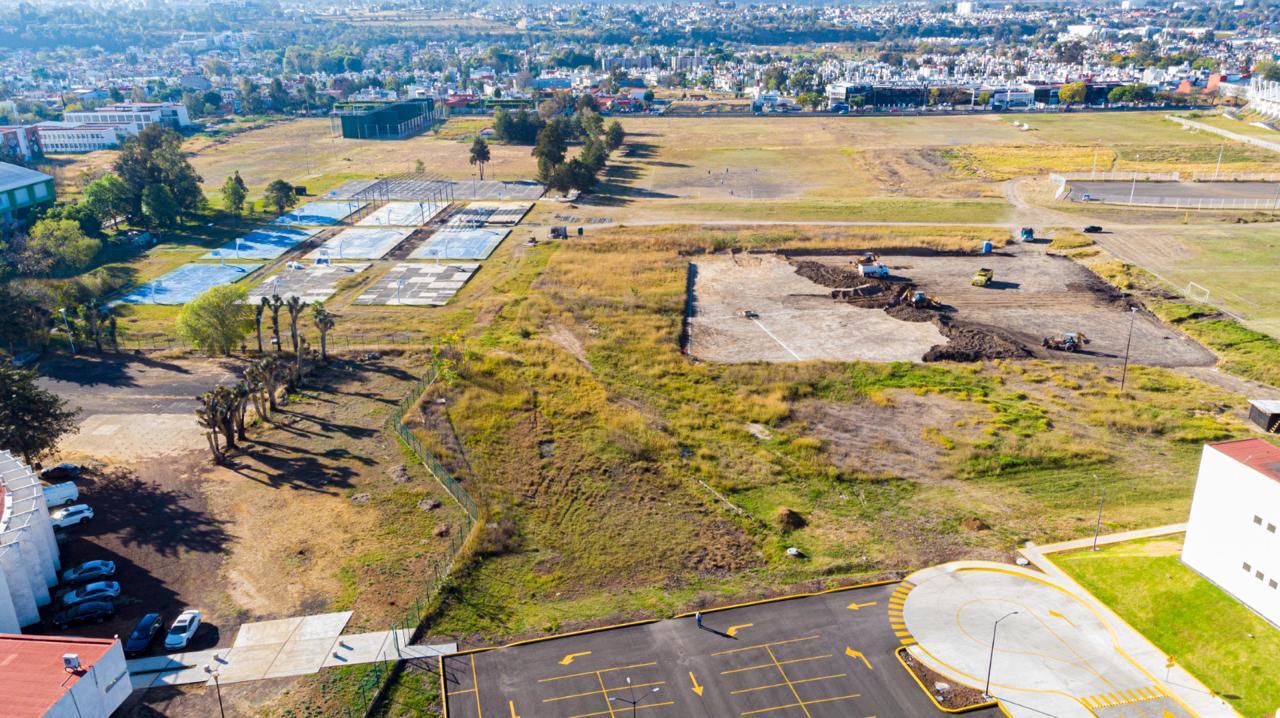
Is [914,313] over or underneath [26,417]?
underneath

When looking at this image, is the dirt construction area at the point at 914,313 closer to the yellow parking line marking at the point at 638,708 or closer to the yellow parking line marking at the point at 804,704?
the yellow parking line marking at the point at 804,704

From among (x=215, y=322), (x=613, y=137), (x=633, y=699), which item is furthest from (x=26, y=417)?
(x=613, y=137)

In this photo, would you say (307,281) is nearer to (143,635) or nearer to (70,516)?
(70,516)

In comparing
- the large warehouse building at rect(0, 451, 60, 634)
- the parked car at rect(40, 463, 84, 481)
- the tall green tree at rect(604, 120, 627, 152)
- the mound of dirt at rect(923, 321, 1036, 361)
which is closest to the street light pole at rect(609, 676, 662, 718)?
the large warehouse building at rect(0, 451, 60, 634)

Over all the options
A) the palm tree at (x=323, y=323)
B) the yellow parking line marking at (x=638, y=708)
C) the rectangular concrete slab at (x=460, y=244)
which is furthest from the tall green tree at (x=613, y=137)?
the yellow parking line marking at (x=638, y=708)

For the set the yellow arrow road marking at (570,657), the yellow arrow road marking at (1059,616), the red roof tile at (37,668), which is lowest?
the yellow arrow road marking at (570,657)

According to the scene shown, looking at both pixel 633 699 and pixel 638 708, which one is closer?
pixel 638 708
